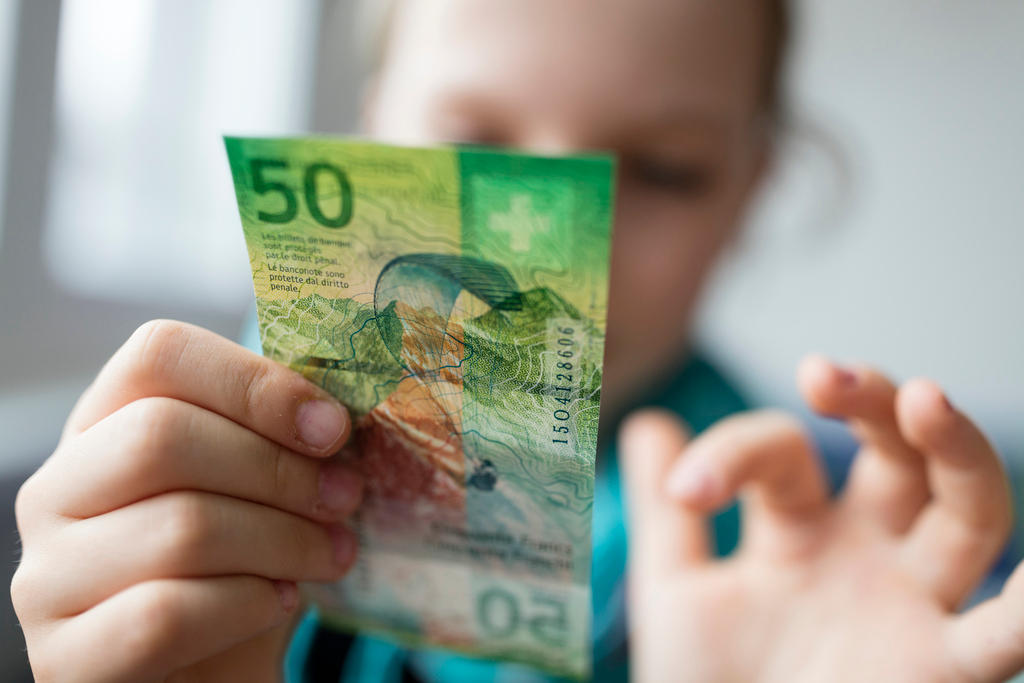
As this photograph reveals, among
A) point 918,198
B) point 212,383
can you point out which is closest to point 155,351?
point 212,383

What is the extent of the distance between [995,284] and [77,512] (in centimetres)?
153

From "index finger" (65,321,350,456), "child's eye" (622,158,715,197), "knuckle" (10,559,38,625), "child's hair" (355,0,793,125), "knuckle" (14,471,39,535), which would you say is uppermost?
"child's hair" (355,0,793,125)

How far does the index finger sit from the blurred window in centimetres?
54

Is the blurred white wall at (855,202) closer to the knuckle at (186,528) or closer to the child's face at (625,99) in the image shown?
the child's face at (625,99)

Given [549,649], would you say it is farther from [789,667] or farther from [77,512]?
[77,512]

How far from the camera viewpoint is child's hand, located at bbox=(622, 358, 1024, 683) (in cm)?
36

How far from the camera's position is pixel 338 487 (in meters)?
0.34

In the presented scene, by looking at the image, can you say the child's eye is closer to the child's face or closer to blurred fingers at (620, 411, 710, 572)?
the child's face

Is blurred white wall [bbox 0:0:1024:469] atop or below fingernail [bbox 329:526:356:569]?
atop

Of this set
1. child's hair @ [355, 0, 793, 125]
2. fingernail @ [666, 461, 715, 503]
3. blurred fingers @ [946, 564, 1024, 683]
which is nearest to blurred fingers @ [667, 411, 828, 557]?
fingernail @ [666, 461, 715, 503]

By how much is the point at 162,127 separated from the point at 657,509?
117cm

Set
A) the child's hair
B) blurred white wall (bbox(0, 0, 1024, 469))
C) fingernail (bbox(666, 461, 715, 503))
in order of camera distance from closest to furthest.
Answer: fingernail (bbox(666, 461, 715, 503)) < the child's hair < blurred white wall (bbox(0, 0, 1024, 469))

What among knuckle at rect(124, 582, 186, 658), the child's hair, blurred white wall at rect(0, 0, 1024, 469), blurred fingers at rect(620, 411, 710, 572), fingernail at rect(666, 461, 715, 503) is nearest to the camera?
knuckle at rect(124, 582, 186, 658)

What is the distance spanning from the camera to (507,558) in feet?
1.25
